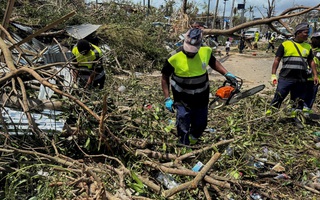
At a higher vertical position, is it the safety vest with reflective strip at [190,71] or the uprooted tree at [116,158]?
the safety vest with reflective strip at [190,71]

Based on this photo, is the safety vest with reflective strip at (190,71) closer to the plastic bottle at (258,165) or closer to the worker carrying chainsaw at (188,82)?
the worker carrying chainsaw at (188,82)

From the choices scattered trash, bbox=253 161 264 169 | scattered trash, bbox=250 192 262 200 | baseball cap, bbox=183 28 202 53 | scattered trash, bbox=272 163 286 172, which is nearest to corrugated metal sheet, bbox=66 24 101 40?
baseball cap, bbox=183 28 202 53

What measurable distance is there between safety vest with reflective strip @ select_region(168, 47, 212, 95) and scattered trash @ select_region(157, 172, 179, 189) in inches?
37.5

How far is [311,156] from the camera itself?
3.41 metres

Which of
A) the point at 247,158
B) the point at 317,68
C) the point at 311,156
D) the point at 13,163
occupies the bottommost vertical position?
the point at 311,156

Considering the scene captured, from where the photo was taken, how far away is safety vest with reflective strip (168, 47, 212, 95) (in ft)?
9.77

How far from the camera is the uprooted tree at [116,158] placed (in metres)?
2.10

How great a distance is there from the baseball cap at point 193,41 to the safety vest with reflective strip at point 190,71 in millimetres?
111

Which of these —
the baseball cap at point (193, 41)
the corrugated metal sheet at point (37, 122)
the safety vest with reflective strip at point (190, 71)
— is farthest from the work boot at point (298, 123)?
the corrugated metal sheet at point (37, 122)

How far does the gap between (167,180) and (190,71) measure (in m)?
1.16

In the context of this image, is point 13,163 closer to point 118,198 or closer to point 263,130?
point 118,198

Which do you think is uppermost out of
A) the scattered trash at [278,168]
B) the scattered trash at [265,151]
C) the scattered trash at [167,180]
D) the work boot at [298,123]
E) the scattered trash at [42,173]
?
the scattered trash at [42,173]

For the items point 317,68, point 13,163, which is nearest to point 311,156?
point 317,68

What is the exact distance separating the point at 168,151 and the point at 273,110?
2.19m
